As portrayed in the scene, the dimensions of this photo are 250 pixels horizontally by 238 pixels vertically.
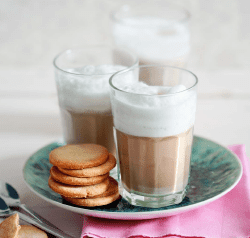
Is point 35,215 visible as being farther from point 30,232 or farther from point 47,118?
point 47,118

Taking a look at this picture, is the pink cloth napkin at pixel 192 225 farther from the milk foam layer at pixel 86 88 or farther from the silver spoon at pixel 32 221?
the milk foam layer at pixel 86 88

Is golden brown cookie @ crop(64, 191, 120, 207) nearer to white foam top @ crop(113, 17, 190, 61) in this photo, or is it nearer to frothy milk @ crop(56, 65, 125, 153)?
frothy milk @ crop(56, 65, 125, 153)

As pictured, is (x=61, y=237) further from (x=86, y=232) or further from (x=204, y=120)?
(x=204, y=120)

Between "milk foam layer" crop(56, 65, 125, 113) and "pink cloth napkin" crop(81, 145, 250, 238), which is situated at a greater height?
"milk foam layer" crop(56, 65, 125, 113)

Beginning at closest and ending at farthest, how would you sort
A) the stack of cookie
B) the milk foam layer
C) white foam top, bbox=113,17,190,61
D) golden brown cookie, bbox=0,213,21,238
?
golden brown cookie, bbox=0,213,21,238
the stack of cookie
the milk foam layer
white foam top, bbox=113,17,190,61

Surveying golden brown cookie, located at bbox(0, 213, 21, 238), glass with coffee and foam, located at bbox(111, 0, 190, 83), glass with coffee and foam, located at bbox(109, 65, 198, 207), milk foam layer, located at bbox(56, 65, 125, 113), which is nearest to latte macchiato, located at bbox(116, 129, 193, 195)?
glass with coffee and foam, located at bbox(109, 65, 198, 207)

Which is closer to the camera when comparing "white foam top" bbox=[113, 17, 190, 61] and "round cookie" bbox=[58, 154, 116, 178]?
"round cookie" bbox=[58, 154, 116, 178]

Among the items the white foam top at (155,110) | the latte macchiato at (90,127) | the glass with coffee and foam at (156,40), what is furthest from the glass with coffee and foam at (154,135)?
the glass with coffee and foam at (156,40)
